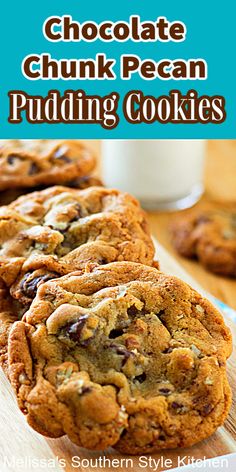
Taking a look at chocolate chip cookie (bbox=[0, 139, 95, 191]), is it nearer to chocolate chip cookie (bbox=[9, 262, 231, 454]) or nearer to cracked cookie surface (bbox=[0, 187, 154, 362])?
cracked cookie surface (bbox=[0, 187, 154, 362])

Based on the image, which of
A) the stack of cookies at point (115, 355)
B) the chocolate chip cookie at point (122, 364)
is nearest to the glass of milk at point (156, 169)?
the stack of cookies at point (115, 355)

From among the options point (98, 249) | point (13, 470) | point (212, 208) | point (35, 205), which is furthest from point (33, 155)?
point (13, 470)

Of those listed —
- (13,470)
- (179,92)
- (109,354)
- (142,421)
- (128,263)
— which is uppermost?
(179,92)

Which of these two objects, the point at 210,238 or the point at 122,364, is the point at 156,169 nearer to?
the point at 210,238

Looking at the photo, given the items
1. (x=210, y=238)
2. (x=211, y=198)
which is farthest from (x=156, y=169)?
(x=210, y=238)

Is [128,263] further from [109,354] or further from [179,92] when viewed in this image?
[179,92]
